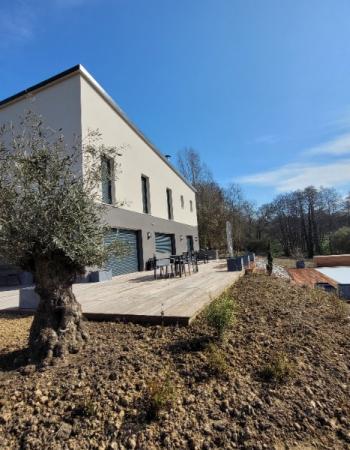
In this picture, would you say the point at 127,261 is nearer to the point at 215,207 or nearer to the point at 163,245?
the point at 163,245

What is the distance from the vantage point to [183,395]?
2.12m

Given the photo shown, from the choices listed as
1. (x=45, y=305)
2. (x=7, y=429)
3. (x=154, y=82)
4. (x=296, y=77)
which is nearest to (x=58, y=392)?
(x=7, y=429)

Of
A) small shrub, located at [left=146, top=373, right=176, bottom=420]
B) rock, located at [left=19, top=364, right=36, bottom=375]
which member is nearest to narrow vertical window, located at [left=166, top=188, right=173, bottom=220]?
rock, located at [left=19, top=364, right=36, bottom=375]

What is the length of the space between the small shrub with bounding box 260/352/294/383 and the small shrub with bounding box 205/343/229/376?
13.5 inches

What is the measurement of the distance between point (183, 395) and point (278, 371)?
2.91ft

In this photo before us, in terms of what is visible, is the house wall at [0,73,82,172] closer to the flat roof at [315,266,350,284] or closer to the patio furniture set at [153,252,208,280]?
the patio furniture set at [153,252,208,280]

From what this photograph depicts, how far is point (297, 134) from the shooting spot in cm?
1280

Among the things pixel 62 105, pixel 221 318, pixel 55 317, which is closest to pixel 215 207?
pixel 62 105

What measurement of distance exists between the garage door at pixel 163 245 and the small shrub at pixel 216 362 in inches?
482

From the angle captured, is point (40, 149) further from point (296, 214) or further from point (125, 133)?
point (296, 214)

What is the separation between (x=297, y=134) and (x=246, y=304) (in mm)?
11116

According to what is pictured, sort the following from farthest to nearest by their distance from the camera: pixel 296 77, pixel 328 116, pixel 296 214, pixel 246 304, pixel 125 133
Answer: pixel 296 214 → pixel 125 133 → pixel 328 116 → pixel 296 77 → pixel 246 304

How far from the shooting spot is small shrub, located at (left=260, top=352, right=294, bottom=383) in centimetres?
233

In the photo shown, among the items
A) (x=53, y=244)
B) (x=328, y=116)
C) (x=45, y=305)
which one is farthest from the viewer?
(x=328, y=116)
